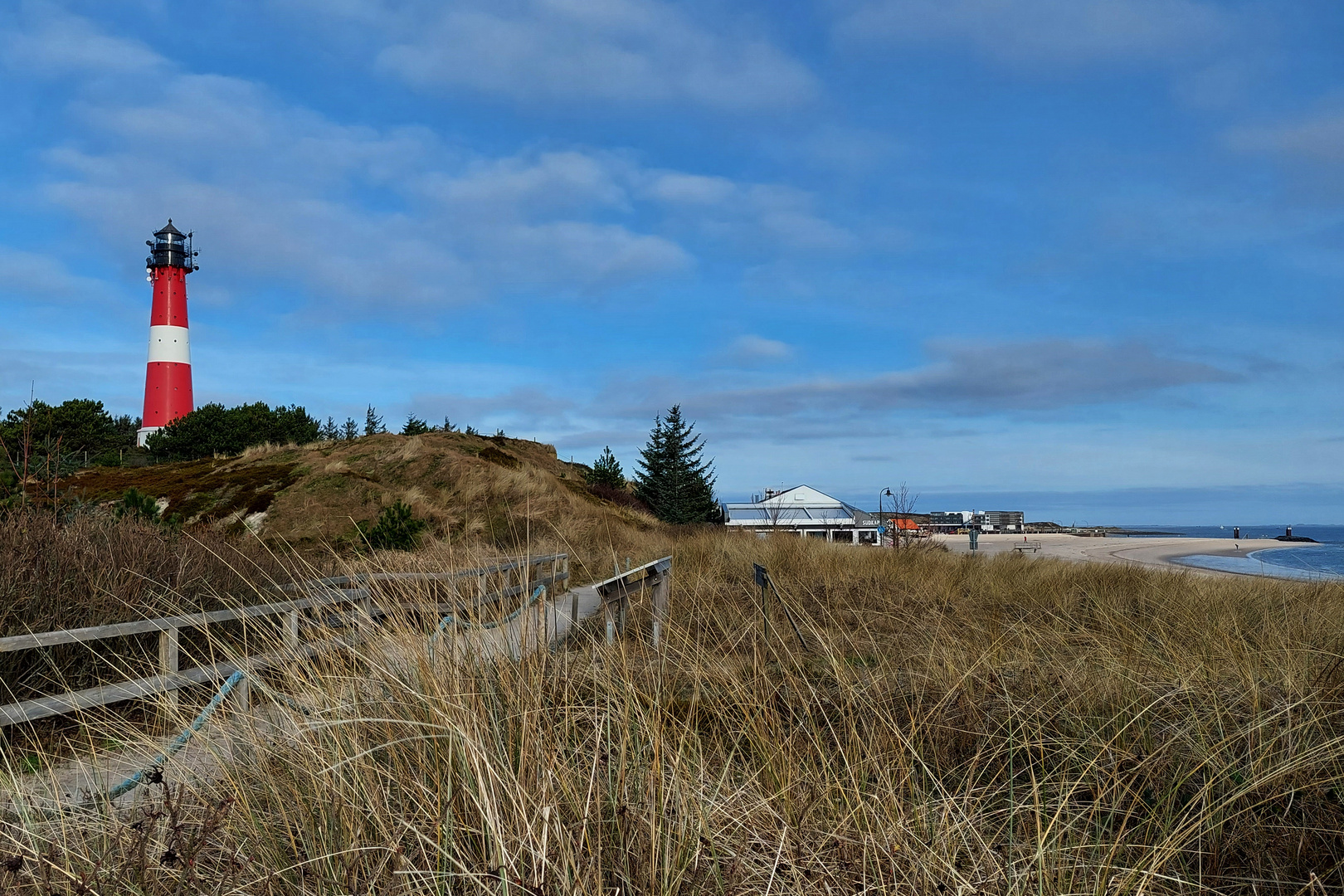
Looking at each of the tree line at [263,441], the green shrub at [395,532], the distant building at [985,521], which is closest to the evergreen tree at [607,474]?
the tree line at [263,441]

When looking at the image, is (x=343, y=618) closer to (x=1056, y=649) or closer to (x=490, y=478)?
(x=1056, y=649)

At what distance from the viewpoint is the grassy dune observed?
89.6 inches

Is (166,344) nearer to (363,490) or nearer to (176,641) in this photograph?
(363,490)

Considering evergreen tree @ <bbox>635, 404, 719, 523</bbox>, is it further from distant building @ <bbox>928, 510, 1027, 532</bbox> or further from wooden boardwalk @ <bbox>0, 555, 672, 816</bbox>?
distant building @ <bbox>928, 510, 1027, 532</bbox>

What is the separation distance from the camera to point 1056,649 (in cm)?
585

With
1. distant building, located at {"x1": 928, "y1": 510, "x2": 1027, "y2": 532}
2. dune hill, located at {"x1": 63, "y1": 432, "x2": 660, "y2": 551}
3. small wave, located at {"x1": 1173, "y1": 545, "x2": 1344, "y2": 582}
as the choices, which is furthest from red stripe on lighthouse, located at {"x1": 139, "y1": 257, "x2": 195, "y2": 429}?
distant building, located at {"x1": 928, "y1": 510, "x2": 1027, "y2": 532}

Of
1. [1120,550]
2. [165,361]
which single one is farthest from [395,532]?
[1120,550]

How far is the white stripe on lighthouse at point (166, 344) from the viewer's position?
45.3 meters

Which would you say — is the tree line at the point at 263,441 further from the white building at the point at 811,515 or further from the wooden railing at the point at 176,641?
the wooden railing at the point at 176,641

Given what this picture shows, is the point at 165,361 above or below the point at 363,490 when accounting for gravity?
above

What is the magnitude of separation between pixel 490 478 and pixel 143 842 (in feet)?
70.8

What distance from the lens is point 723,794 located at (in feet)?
9.37

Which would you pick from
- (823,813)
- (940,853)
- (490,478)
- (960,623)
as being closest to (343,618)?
(823,813)

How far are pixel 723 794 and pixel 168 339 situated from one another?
50.8 metres
